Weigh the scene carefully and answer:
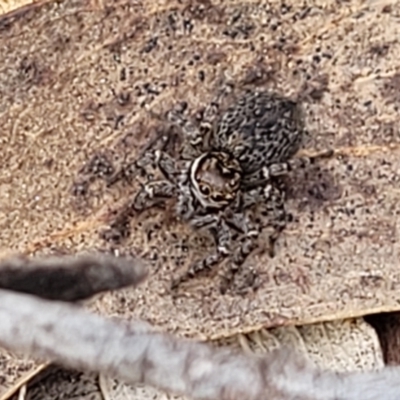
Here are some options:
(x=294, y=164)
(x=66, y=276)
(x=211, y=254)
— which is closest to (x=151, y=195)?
(x=211, y=254)

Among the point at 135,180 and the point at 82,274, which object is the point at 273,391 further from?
the point at 135,180

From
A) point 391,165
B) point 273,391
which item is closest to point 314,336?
point 391,165

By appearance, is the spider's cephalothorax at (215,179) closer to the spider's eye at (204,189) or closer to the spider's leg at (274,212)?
the spider's eye at (204,189)

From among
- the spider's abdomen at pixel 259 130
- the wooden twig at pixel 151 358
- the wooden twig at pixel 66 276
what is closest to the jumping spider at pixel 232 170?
the spider's abdomen at pixel 259 130

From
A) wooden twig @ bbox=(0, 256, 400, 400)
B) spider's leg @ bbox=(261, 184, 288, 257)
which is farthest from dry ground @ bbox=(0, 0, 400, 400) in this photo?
wooden twig @ bbox=(0, 256, 400, 400)

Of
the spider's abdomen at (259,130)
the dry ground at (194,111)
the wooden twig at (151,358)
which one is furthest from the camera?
the spider's abdomen at (259,130)
